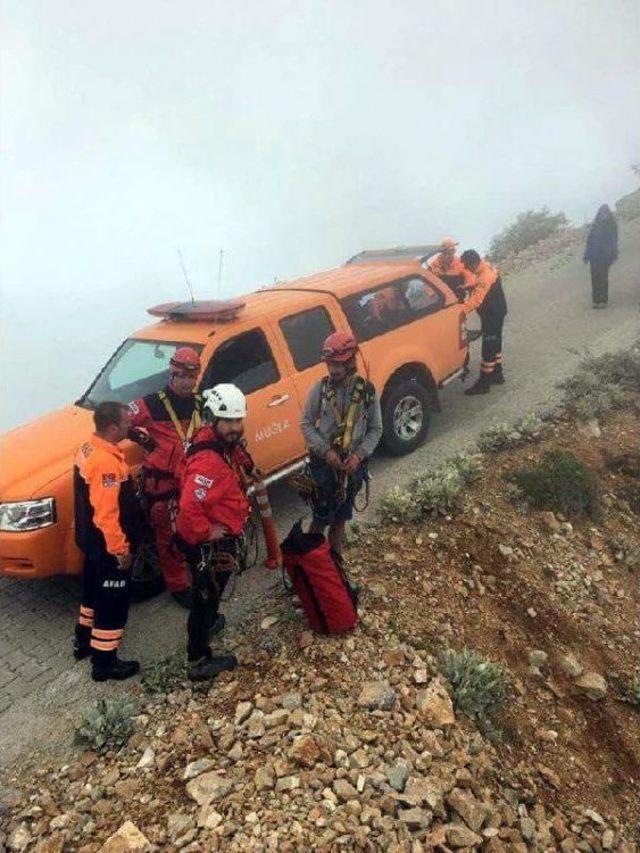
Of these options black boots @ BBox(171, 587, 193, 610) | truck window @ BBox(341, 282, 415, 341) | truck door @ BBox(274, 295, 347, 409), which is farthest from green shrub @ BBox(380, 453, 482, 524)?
black boots @ BBox(171, 587, 193, 610)

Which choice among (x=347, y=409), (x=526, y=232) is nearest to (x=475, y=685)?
(x=347, y=409)

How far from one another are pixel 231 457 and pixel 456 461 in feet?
11.4

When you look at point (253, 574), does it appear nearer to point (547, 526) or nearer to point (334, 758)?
point (334, 758)

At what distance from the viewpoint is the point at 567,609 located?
528cm

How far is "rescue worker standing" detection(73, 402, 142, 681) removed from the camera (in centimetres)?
409

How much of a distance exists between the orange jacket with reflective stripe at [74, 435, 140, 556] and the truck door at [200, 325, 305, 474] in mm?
1443

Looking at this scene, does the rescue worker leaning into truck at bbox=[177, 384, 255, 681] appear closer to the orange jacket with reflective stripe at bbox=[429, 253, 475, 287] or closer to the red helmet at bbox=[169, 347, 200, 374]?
the red helmet at bbox=[169, 347, 200, 374]

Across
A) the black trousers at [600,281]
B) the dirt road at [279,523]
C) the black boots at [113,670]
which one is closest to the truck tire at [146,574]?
the dirt road at [279,523]

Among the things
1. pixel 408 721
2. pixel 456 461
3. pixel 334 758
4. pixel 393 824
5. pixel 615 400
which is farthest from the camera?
pixel 615 400

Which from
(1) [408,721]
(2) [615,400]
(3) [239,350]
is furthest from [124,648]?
→ (2) [615,400]

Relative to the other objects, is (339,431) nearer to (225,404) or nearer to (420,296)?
(225,404)

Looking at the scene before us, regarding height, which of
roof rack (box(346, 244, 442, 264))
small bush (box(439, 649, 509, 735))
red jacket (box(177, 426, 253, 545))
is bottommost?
small bush (box(439, 649, 509, 735))

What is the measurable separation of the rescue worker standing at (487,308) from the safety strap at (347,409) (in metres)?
4.13

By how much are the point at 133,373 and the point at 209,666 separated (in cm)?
300
